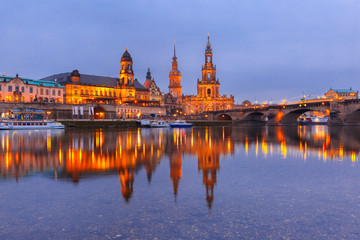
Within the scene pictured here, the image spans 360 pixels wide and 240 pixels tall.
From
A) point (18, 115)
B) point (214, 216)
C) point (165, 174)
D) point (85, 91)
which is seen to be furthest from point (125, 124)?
point (214, 216)

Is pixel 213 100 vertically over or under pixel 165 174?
over

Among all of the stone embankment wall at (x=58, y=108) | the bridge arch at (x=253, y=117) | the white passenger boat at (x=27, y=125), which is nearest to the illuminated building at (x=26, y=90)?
the stone embankment wall at (x=58, y=108)

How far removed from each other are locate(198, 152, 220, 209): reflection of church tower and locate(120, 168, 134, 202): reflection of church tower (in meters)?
2.61

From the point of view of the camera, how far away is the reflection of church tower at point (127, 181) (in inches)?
407

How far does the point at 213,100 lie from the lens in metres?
175

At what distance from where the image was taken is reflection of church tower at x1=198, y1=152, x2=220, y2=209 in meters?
10.4

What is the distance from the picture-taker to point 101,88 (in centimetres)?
14675

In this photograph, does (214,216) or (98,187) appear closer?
(214,216)

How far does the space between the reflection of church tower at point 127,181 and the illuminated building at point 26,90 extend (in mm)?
97745

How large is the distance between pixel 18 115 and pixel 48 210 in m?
85.4

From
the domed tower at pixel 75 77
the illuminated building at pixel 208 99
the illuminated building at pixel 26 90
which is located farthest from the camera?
the illuminated building at pixel 208 99

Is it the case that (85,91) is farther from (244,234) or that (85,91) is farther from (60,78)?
(244,234)

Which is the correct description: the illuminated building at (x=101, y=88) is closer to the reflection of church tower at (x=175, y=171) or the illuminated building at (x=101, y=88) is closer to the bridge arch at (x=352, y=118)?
the bridge arch at (x=352, y=118)

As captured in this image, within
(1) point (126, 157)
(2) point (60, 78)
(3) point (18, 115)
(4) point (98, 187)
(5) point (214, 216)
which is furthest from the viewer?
(2) point (60, 78)
